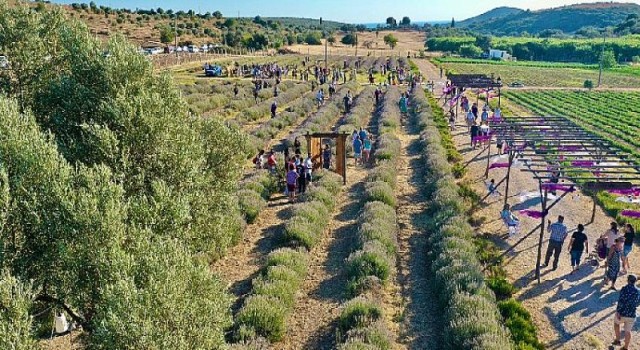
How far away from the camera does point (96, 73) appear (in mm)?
11398

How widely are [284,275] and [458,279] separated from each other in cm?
395

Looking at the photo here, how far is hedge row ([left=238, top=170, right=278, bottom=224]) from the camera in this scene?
54.9 ft

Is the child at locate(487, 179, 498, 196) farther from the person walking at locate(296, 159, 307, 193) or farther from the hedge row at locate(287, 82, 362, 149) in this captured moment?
the hedge row at locate(287, 82, 362, 149)

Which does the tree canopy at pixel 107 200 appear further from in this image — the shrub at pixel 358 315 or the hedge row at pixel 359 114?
the hedge row at pixel 359 114

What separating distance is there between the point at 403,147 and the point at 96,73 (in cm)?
1817

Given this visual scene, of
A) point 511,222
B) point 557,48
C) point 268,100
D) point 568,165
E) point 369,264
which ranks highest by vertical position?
point 557,48

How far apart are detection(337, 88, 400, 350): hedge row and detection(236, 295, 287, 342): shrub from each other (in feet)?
3.97

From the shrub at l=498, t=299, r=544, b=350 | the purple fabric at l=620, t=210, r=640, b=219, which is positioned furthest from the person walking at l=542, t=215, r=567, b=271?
the purple fabric at l=620, t=210, r=640, b=219

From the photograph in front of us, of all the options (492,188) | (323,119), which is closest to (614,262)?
(492,188)

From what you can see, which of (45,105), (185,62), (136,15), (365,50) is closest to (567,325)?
(45,105)

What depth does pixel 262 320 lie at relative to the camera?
10.4 metres

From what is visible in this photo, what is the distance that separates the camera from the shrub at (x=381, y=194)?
1761 cm

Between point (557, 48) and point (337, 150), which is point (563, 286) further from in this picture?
point (557, 48)

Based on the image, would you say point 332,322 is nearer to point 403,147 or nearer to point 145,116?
point 145,116
